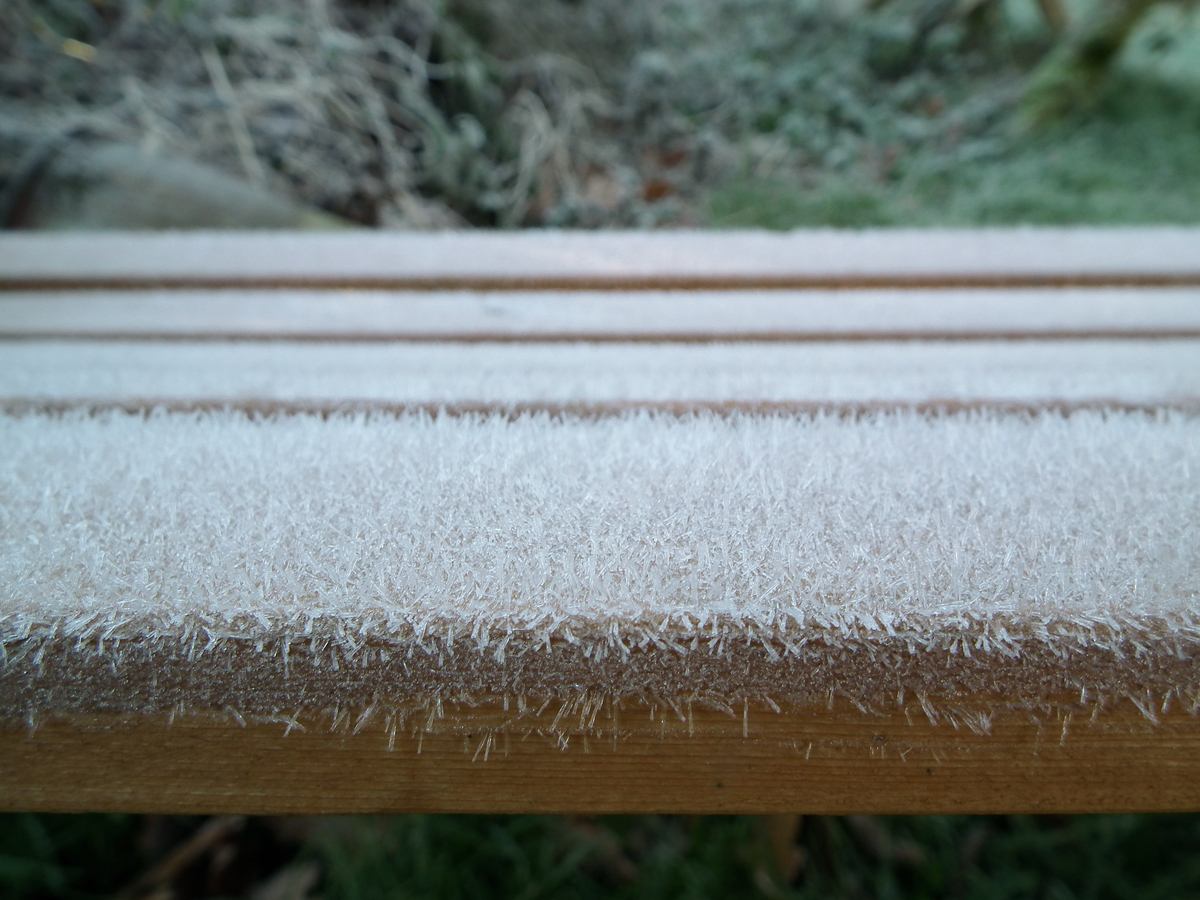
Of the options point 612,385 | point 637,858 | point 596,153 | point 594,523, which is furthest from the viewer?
point 596,153

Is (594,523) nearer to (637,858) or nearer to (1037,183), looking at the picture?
(637,858)

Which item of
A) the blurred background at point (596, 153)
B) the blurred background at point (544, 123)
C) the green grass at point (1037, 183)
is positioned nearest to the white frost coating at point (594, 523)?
the blurred background at point (596, 153)

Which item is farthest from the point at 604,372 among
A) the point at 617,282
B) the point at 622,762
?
the point at 622,762

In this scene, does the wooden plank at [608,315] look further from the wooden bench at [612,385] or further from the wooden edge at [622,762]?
the wooden edge at [622,762]

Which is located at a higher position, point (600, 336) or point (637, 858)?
point (600, 336)

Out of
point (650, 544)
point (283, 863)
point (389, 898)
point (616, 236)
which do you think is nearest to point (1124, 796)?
point (650, 544)

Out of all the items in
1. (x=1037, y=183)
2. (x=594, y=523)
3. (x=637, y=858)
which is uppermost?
(x=1037, y=183)

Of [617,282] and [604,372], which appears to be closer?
[604,372]

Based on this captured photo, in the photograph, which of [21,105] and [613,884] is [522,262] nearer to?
[613,884]

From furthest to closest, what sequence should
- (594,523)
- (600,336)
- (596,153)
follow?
(596,153), (600,336), (594,523)
